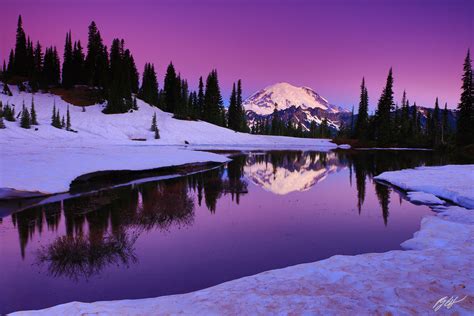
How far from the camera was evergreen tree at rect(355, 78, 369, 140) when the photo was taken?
8722 cm

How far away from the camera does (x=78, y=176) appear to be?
1911 cm

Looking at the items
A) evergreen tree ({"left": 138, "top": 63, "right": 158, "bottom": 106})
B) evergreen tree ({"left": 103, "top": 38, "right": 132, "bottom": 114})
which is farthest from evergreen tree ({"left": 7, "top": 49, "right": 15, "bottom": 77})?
evergreen tree ({"left": 138, "top": 63, "right": 158, "bottom": 106})

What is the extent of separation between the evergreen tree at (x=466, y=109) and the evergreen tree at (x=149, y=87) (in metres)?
71.1

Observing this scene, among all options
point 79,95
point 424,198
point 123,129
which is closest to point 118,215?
point 424,198

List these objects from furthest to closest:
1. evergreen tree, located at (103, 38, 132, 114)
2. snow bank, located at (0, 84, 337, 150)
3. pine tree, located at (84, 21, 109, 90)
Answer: pine tree, located at (84, 21, 109, 90) < evergreen tree, located at (103, 38, 132, 114) < snow bank, located at (0, 84, 337, 150)

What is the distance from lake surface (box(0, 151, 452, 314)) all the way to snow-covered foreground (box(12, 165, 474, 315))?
3.69 feet

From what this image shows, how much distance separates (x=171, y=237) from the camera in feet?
36.4

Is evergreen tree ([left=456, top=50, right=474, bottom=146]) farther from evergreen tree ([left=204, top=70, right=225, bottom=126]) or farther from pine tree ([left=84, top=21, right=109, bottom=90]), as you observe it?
pine tree ([left=84, top=21, right=109, bottom=90])

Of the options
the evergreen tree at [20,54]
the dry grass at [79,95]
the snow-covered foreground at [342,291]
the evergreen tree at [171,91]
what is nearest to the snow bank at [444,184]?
the snow-covered foreground at [342,291]

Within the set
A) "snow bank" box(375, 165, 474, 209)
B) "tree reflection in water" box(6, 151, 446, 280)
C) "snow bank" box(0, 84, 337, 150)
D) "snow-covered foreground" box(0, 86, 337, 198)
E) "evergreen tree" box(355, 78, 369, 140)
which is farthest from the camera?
"evergreen tree" box(355, 78, 369, 140)

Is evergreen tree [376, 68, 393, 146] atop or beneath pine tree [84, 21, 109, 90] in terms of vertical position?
beneath

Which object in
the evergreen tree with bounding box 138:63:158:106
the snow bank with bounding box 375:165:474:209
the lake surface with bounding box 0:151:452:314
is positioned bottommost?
the lake surface with bounding box 0:151:452:314

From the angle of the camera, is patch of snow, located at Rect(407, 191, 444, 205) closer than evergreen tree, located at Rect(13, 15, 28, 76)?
Yes

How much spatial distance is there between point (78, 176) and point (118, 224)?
8654mm
